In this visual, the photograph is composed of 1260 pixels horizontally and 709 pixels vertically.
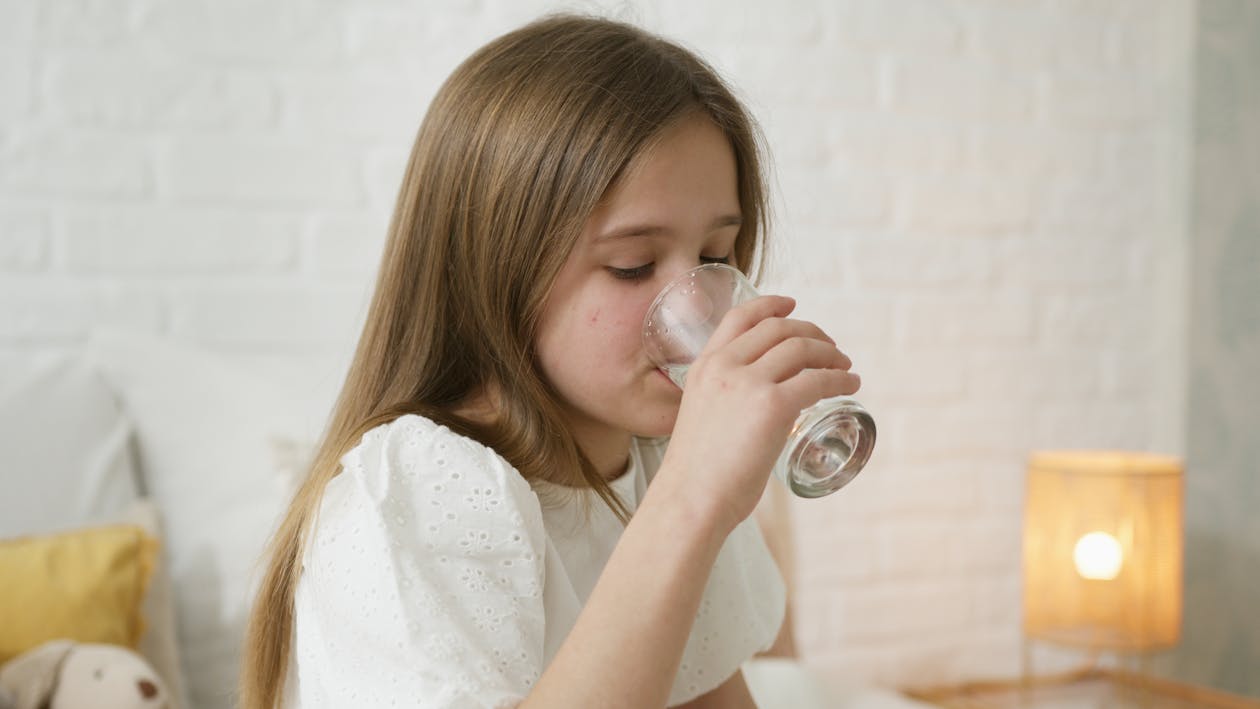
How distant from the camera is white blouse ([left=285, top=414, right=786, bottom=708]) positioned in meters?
0.66

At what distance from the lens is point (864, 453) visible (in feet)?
2.31

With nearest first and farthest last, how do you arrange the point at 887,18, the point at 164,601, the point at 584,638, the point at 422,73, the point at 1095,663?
1. the point at 584,638
2. the point at 164,601
3. the point at 422,73
4. the point at 887,18
5. the point at 1095,663

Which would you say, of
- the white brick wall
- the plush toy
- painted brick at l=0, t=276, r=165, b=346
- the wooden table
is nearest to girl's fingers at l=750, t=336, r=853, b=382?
the plush toy

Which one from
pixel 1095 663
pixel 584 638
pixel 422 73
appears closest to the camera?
pixel 584 638

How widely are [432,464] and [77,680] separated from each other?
528 millimetres

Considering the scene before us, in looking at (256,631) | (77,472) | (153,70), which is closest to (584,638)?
(256,631)

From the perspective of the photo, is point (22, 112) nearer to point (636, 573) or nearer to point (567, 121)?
point (567, 121)

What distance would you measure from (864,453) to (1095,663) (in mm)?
1750

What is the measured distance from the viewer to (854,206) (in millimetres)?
1936

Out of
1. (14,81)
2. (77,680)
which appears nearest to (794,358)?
(77,680)

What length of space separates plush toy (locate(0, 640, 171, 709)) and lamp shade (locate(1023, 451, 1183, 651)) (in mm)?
1351

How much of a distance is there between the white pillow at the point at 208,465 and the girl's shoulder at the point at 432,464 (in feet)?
A: 1.92

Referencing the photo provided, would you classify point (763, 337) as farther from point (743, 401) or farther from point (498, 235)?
point (498, 235)

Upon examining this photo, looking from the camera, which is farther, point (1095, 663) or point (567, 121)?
point (1095, 663)
